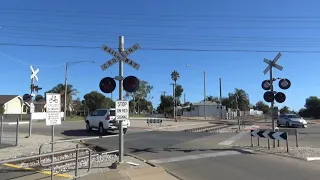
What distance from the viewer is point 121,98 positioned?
39.1 feet

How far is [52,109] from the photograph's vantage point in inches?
397

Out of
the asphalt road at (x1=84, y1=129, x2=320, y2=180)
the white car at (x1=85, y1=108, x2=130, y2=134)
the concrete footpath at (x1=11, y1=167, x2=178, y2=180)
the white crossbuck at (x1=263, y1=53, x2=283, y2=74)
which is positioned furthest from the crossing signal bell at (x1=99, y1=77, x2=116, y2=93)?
the white car at (x1=85, y1=108, x2=130, y2=134)

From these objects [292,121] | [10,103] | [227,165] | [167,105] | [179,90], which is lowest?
[227,165]

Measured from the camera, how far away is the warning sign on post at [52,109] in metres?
9.98

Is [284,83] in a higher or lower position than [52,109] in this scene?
higher

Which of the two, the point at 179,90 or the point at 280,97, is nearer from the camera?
the point at 280,97

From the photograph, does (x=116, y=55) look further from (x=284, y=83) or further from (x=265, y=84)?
(x=284, y=83)

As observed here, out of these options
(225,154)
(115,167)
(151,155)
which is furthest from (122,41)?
(225,154)

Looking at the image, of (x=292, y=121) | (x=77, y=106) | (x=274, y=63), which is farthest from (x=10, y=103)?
(x=274, y=63)

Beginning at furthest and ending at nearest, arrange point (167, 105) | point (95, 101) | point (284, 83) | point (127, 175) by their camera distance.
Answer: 1. point (167, 105)
2. point (95, 101)
3. point (284, 83)
4. point (127, 175)

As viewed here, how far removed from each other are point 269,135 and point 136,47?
826cm

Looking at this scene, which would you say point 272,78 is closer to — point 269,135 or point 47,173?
point 269,135

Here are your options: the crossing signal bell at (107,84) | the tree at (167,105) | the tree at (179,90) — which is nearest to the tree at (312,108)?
the tree at (179,90)

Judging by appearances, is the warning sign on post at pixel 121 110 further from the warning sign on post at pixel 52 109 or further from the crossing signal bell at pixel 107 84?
the warning sign on post at pixel 52 109
